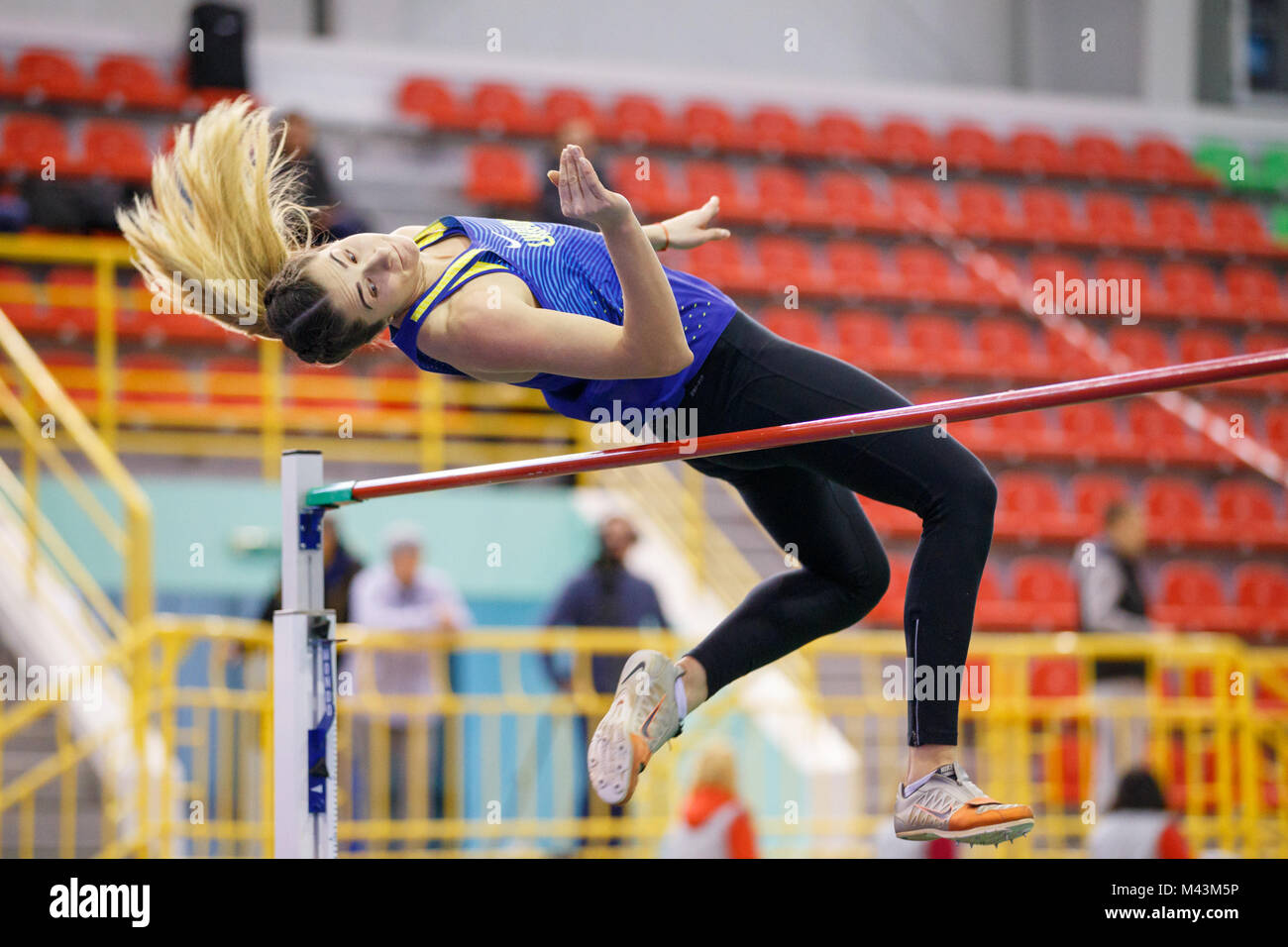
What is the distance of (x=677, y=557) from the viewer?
8133mm

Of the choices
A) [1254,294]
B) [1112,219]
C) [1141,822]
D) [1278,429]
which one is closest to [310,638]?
[1141,822]

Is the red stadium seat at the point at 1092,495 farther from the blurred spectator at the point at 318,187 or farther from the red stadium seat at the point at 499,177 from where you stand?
the blurred spectator at the point at 318,187

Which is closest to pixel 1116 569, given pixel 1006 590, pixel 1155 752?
pixel 1155 752

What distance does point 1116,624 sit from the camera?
6.67 meters

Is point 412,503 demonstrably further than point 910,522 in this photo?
No

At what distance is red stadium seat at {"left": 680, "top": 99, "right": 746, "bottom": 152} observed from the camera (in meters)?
11.1

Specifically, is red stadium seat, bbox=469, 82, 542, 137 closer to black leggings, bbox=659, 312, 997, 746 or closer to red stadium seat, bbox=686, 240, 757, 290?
red stadium seat, bbox=686, 240, 757, 290

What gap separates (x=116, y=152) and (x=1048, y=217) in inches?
269

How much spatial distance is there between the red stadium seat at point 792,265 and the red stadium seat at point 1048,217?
1.82 metres

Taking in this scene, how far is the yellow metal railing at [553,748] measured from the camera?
5855 mm

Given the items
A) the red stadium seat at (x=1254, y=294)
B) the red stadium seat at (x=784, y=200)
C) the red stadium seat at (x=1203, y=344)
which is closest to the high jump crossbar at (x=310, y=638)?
the red stadium seat at (x=784, y=200)

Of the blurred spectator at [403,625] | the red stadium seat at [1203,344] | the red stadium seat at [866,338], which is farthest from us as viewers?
the red stadium seat at [1203,344]

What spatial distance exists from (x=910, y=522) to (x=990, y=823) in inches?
258
